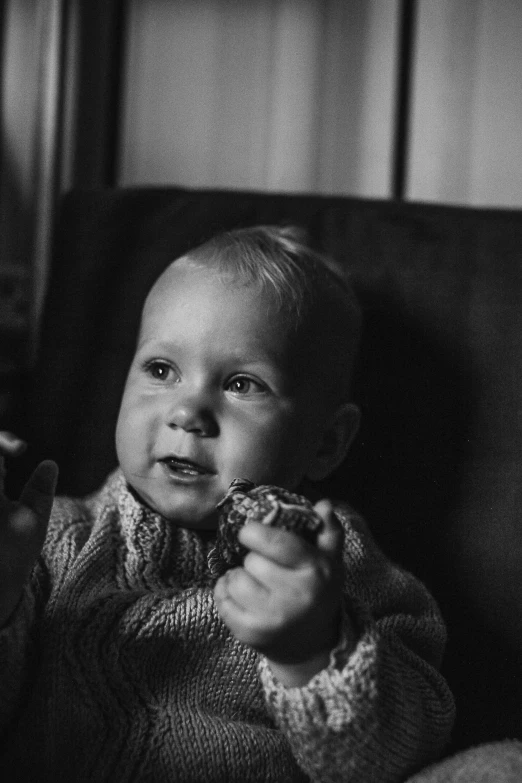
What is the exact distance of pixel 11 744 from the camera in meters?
0.81

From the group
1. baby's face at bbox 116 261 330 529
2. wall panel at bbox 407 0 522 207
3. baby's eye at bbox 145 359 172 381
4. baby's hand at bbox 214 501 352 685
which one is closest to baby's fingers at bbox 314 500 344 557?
baby's hand at bbox 214 501 352 685

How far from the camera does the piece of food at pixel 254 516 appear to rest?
68cm

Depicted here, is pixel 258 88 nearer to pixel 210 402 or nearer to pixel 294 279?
pixel 294 279

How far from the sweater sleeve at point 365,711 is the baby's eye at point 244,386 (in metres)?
0.23

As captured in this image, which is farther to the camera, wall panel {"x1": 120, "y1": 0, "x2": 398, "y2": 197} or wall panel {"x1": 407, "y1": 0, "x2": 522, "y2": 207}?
wall panel {"x1": 120, "y1": 0, "x2": 398, "y2": 197}

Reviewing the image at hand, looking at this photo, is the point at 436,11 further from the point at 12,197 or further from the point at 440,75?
the point at 12,197

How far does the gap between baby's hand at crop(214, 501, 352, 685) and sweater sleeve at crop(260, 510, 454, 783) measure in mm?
33

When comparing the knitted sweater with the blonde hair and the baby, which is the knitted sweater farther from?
the blonde hair

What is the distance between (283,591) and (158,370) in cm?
33

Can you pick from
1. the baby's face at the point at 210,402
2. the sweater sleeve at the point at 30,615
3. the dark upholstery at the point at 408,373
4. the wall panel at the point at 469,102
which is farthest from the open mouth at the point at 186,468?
the wall panel at the point at 469,102

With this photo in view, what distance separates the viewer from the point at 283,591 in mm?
654

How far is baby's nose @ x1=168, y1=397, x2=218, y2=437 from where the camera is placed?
0.84 m

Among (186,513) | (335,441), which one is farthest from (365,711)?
(335,441)

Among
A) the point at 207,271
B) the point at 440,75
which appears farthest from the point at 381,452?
the point at 440,75
